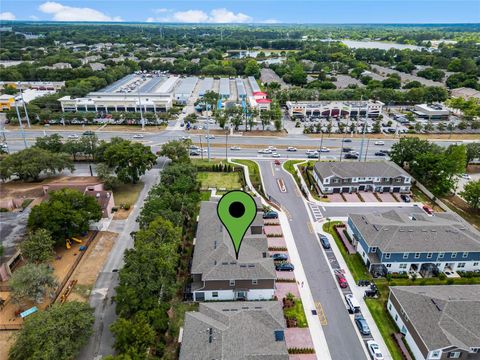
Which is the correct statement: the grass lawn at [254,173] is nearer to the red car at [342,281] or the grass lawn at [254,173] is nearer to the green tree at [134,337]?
the red car at [342,281]

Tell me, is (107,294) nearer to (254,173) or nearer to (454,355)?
(454,355)

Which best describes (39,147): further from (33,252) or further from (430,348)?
(430,348)

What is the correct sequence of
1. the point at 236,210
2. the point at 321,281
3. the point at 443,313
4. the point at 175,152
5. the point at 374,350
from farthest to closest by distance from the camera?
the point at 175,152 → the point at 321,281 → the point at 443,313 → the point at 374,350 → the point at 236,210

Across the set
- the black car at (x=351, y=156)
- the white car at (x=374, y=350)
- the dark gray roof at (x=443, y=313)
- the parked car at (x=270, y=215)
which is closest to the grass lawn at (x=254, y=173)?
the parked car at (x=270, y=215)

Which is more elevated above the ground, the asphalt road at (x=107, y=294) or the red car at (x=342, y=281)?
the red car at (x=342, y=281)

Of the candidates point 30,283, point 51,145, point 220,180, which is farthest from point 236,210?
point 51,145

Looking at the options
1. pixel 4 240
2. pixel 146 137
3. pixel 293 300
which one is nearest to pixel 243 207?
pixel 293 300
